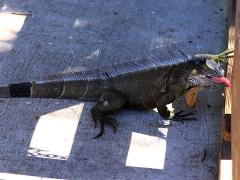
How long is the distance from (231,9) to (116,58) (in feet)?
3.69

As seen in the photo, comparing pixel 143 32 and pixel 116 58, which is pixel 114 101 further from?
pixel 143 32

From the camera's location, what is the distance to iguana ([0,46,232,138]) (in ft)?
11.9

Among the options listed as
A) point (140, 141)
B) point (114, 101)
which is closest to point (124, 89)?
point (114, 101)

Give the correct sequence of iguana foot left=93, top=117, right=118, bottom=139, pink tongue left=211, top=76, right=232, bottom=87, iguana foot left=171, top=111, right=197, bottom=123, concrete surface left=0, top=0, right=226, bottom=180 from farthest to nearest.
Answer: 1. iguana foot left=171, top=111, right=197, bottom=123
2. iguana foot left=93, top=117, right=118, bottom=139
3. pink tongue left=211, top=76, right=232, bottom=87
4. concrete surface left=0, top=0, right=226, bottom=180

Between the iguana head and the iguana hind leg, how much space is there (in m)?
0.48

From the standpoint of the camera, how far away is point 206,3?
520 centimetres

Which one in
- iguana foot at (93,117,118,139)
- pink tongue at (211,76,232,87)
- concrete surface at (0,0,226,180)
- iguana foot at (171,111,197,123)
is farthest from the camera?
iguana foot at (171,111,197,123)

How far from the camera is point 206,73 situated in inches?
141

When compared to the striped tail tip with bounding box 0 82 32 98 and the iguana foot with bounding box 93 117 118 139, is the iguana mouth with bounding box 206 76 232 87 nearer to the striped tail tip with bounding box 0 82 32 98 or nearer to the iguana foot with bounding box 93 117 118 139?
the iguana foot with bounding box 93 117 118 139

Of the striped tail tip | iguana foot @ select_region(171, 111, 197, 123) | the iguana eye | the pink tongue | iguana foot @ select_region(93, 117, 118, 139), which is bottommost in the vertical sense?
iguana foot @ select_region(93, 117, 118, 139)

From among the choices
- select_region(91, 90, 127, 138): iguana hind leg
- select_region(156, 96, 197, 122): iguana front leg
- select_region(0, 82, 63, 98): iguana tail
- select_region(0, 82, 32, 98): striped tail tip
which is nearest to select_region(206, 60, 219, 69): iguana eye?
select_region(156, 96, 197, 122): iguana front leg

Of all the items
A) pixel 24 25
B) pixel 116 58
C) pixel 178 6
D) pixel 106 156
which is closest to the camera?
pixel 106 156

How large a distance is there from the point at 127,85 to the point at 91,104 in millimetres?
306

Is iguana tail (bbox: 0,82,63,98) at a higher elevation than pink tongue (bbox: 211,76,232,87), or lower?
lower
